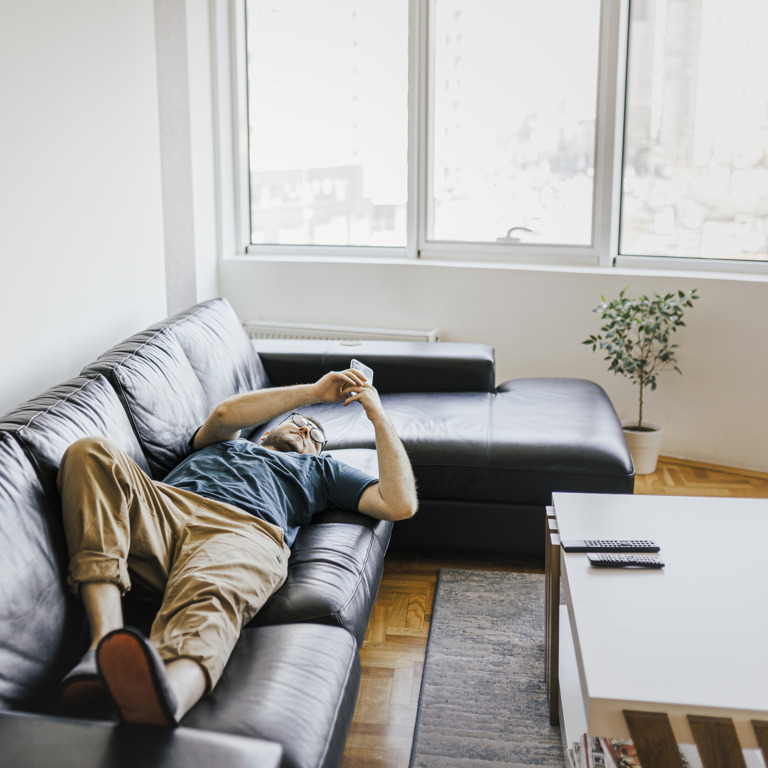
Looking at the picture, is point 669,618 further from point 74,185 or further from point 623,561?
point 74,185

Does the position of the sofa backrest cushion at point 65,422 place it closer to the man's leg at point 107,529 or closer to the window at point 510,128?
the man's leg at point 107,529

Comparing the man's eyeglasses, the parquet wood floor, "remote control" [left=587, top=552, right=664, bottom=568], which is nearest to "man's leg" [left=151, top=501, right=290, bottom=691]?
the parquet wood floor

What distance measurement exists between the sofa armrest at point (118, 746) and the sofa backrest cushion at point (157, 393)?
1.05 meters

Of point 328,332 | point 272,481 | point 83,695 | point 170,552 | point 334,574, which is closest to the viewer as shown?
point 83,695

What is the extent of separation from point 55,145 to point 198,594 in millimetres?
1820

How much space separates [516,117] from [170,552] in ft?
10.0

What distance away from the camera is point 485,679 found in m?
2.20

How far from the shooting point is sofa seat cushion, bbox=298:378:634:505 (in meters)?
2.71

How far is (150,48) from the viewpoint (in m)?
3.48

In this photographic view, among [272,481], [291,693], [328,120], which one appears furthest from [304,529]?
[328,120]

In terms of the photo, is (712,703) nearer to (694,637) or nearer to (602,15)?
(694,637)

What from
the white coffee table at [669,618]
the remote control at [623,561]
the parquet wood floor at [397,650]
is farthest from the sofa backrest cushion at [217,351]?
the remote control at [623,561]

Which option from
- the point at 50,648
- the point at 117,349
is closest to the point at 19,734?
the point at 50,648

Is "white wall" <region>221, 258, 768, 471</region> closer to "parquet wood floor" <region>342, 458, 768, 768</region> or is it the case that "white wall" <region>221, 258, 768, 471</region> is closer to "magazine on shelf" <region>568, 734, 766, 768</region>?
"parquet wood floor" <region>342, 458, 768, 768</region>
